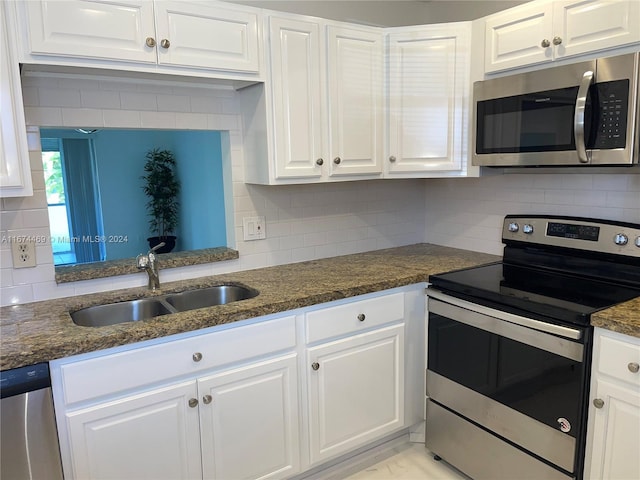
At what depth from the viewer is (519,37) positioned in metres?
2.08

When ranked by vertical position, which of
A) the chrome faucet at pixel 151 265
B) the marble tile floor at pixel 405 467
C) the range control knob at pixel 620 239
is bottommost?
the marble tile floor at pixel 405 467

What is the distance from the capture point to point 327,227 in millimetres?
2713

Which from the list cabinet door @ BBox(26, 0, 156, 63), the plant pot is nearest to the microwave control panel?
cabinet door @ BBox(26, 0, 156, 63)

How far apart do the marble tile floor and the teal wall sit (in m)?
2.63

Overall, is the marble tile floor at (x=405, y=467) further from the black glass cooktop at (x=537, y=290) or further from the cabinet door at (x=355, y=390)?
the black glass cooktop at (x=537, y=290)

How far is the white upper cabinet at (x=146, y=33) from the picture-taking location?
1.63 meters

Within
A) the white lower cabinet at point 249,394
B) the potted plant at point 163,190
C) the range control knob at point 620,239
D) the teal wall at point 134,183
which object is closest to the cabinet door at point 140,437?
the white lower cabinet at point 249,394

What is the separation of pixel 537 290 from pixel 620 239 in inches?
17.3

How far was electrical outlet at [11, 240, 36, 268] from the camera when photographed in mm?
1903

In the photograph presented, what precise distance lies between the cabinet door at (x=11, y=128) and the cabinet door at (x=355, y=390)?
1.27 m

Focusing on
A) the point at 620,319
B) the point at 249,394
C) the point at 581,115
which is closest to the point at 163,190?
the point at 249,394

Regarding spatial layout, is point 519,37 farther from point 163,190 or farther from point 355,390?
point 163,190

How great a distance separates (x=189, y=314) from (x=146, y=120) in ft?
3.10

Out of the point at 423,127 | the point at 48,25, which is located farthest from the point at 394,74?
the point at 48,25
